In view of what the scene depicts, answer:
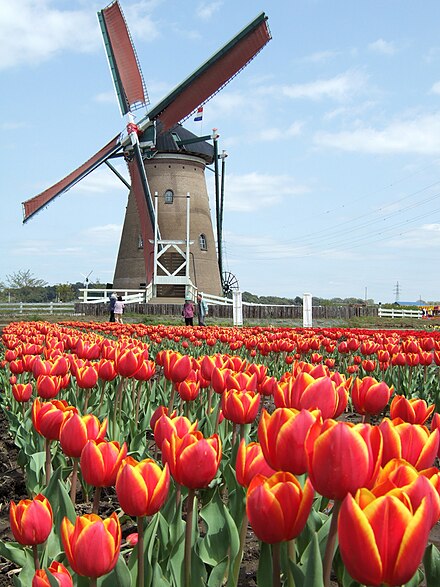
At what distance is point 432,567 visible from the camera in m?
1.33

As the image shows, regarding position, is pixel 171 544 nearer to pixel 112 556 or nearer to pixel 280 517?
pixel 112 556

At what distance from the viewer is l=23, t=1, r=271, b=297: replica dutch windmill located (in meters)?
25.4

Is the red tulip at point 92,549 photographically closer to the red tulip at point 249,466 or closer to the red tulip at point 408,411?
the red tulip at point 249,466

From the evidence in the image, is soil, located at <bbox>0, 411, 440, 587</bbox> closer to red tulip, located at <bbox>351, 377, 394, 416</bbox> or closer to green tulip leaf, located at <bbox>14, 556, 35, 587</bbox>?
green tulip leaf, located at <bbox>14, 556, 35, 587</bbox>

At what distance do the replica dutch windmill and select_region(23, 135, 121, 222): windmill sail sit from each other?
45 millimetres

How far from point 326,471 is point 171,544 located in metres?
0.89

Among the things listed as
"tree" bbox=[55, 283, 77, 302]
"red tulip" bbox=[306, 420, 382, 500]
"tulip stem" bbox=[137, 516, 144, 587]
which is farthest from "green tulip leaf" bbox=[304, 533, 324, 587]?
"tree" bbox=[55, 283, 77, 302]

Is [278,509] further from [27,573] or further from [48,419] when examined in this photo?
[48,419]

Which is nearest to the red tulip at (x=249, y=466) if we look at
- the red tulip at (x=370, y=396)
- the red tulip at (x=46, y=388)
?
the red tulip at (x=370, y=396)

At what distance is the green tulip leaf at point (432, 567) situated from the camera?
4.32 feet

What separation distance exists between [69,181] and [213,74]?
797cm

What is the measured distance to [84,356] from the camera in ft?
12.2

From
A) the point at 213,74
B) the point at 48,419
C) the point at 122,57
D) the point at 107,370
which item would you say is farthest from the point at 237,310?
the point at 48,419

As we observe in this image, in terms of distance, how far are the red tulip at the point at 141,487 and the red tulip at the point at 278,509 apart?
10.1 inches
